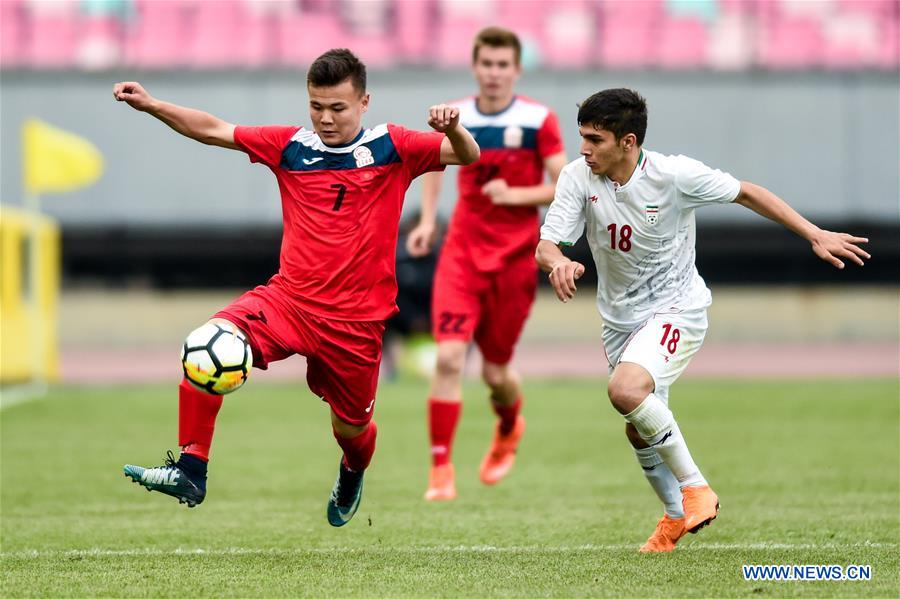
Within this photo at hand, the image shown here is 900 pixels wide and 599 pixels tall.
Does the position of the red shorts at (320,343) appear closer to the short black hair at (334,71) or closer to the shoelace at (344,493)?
the shoelace at (344,493)

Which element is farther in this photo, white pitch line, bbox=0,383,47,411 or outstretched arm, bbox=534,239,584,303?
white pitch line, bbox=0,383,47,411

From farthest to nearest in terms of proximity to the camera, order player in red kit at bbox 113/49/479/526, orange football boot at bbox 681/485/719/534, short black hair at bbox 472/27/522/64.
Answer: short black hair at bbox 472/27/522/64 < player in red kit at bbox 113/49/479/526 < orange football boot at bbox 681/485/719/534

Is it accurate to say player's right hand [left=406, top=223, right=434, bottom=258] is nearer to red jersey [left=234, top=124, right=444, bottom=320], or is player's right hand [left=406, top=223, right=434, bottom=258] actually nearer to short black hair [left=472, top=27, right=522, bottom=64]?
short black hair [left=472, top=27, right=522, bottom=64]

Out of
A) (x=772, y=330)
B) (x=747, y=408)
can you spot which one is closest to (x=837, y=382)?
(x=747, y=408)

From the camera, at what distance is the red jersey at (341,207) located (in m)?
6.60

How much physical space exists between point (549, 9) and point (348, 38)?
3.53 meters

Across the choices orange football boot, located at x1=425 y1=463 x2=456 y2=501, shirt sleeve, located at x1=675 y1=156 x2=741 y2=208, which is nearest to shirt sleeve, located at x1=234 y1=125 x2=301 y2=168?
shirt sleeve, located at x1=675 y1=156 x2=741 y2=208

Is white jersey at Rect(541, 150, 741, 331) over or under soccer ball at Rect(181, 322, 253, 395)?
over

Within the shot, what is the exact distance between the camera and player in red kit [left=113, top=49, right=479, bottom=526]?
256 inches

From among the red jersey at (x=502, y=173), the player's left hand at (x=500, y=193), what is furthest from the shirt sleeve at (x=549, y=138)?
the player's left hand at (x=500, y=193)

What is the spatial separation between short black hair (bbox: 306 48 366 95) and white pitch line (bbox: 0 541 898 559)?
7.28 ft

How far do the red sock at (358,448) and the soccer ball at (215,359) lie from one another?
1194mm

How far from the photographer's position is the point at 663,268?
6766mm

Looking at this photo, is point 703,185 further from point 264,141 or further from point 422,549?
point 422,549
